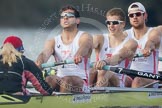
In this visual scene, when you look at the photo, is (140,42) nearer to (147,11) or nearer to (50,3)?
(147,11)

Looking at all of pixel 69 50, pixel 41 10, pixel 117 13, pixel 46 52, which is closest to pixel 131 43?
pixel 117 13

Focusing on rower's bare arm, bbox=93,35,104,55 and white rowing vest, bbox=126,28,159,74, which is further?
white rowing vest, bbox=126,28,159,74

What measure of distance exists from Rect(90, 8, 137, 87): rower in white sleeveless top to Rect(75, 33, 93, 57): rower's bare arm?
0.23 feet

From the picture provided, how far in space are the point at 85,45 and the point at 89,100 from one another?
2.22 ft

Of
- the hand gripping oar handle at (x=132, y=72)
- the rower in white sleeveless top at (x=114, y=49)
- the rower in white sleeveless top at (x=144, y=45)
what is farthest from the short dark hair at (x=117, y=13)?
the hand gripping oar handle at (x=132, y=72)

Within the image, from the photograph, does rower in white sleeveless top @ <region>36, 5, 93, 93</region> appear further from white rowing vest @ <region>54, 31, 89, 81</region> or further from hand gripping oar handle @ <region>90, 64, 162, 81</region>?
hand gripping oar handle @ <region>90, 64, 162, 81</region>

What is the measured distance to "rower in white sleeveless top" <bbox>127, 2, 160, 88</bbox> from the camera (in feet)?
19.2

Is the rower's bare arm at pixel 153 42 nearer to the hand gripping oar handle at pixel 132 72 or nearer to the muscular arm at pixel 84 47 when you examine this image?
the hand gripping oar handle at pixel 132 72

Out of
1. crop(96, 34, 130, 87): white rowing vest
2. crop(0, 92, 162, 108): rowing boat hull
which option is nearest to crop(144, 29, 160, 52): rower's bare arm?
crop(96, 34, 130, 87): white rowing vest

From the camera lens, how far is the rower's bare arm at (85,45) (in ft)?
18.6

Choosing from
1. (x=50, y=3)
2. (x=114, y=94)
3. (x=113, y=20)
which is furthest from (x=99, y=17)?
(x=114, y=94)

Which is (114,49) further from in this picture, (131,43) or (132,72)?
(132,72)

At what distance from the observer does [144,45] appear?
591 centimetres

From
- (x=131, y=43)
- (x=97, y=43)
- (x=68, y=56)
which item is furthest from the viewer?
(x=131, y=43)
